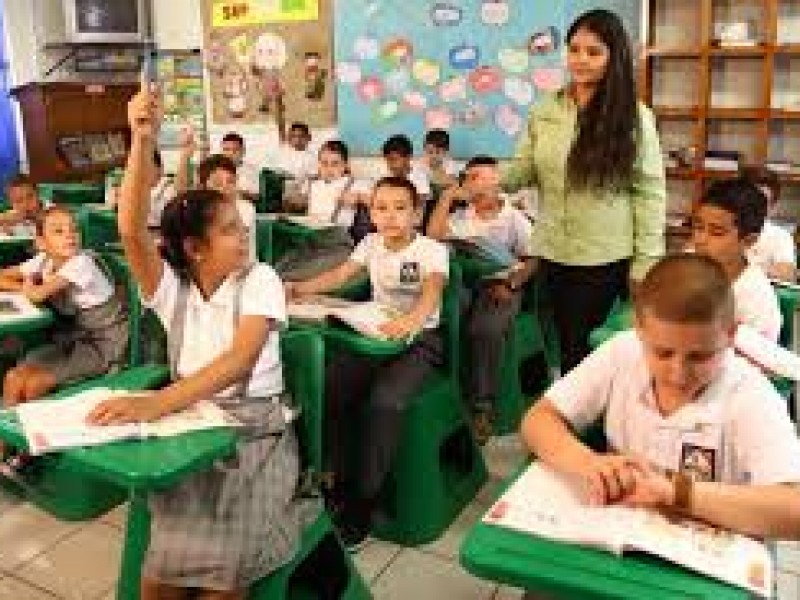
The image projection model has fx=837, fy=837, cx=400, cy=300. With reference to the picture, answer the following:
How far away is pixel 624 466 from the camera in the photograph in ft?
3.82

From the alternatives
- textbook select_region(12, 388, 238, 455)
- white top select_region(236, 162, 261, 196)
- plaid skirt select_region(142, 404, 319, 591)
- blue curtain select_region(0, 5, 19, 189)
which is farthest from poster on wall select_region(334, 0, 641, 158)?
textbook select_region(12, 388, 238, 455)

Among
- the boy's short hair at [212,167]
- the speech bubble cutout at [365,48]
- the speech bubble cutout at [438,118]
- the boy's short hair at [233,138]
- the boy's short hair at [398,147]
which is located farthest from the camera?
the boy's short hair at [233,138]

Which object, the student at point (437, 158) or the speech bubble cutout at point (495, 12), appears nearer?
the speech bubble cutout at point (495, 12)

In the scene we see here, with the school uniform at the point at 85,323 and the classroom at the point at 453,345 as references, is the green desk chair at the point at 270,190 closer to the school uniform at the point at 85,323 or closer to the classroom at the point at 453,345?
the classroom at the point at 453,345

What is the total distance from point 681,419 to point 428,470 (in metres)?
1.26

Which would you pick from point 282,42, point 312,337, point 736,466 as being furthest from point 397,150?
point 736,466

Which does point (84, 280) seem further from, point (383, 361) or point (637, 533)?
point (637, 533)

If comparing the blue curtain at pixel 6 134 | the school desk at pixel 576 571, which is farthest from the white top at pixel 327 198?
the school desk at pixel 576 571

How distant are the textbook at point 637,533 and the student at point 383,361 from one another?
1.09 metres

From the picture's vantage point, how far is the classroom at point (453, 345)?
1171 mm

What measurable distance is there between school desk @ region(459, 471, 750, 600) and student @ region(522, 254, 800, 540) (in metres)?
0.12

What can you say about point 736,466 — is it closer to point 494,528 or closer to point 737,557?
point 737,557

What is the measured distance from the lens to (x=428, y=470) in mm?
2443

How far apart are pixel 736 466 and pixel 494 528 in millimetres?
405
